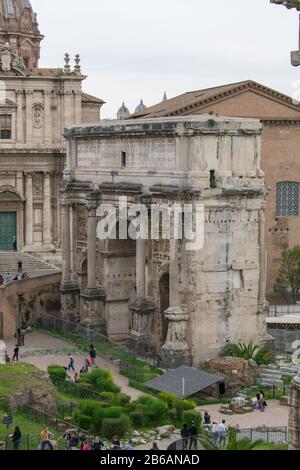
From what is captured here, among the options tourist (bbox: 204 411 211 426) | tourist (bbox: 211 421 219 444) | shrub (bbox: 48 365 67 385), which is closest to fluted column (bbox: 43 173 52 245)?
shrub (bbox: 48 365 67 385)

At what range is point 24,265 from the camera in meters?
55.3

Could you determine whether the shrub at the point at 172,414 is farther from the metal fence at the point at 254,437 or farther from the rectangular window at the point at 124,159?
the rectangular window at the point at 124,159

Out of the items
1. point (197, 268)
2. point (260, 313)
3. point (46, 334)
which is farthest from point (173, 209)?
point (46, 334)

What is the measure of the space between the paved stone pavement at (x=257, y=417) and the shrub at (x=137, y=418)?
9.17ft

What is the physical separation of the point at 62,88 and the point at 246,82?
32.6 ft

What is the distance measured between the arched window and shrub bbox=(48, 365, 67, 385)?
2442 centimetres

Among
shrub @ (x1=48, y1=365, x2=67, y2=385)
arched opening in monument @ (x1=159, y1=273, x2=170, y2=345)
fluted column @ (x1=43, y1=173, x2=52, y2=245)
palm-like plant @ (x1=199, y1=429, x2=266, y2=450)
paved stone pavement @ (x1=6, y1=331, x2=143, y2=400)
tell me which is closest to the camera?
palm-like plant @ (x1=199, y1=429, x2=266, y2=450)

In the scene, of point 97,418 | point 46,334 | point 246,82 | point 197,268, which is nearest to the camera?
point 97,418

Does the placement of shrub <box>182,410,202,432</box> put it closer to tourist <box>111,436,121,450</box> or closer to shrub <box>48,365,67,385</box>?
tourist <box>111,436,121,450</box>

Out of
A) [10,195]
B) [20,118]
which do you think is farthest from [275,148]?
[10,195]

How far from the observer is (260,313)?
41.7 meters

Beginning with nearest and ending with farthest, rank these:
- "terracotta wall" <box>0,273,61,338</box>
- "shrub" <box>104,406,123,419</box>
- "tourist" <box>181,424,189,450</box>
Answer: "tourist" <box>181,424,189,450</box>, "shrub" <box>104,406,123,419</box>, "terracotta wall" <box>0,273,61,338</box>

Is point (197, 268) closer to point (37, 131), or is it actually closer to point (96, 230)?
point (96, 230)

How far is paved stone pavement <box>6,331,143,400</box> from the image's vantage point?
40188mm
